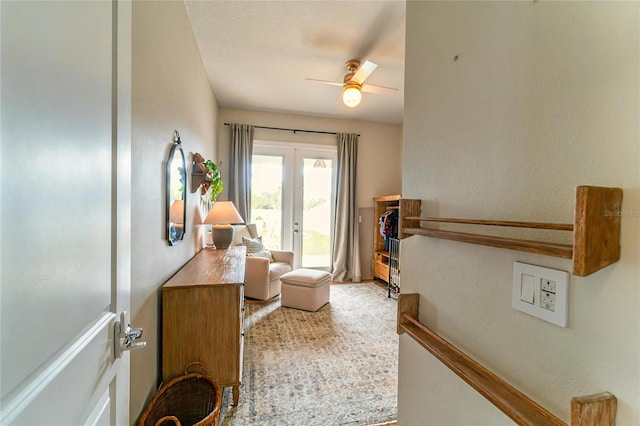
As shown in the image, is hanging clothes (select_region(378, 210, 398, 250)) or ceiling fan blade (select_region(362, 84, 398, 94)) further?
hanging clothes (select_region(378, 210, 398, 250))

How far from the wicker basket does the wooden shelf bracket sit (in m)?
1.11

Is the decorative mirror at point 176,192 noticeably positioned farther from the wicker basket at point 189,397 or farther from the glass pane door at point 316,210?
the glass pane door at point 316,210

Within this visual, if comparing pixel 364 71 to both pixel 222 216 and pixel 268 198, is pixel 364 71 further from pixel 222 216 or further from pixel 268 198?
pixel 268 198

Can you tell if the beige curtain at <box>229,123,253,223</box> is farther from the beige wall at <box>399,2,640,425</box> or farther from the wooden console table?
the beige wall at <box>399,2,640,425</box>

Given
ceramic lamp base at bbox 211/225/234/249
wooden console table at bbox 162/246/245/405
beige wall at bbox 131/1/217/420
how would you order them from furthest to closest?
ceramic lamp base at bbox 211/225/234/249 < wooden console table at bbox 162/246/245/405 < beige wall at bbox 131/1/217/420

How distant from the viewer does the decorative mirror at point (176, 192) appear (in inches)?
68.9

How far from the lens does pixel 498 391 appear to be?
26.3 inches

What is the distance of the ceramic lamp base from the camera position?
2951 millimetres

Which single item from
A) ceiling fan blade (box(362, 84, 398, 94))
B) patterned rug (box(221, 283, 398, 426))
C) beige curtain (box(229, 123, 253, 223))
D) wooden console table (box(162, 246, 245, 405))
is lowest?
patterned rug (box(221, 283, 398, 426))

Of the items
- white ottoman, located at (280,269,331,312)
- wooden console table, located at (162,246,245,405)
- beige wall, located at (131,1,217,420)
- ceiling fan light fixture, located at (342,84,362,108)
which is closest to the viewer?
beige wall, located at (131,1,217,420)

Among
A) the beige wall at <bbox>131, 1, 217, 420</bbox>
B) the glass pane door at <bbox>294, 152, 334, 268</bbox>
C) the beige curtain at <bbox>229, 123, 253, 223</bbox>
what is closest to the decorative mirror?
the beige wall at <bbox>131, 1, 217, 420</bbox>

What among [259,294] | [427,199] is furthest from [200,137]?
[427,199]

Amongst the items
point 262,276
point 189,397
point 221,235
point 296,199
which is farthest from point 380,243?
point 189,397

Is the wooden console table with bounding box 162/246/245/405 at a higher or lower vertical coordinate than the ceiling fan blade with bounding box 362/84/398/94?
lower
